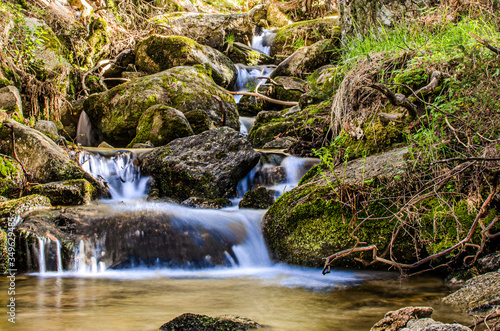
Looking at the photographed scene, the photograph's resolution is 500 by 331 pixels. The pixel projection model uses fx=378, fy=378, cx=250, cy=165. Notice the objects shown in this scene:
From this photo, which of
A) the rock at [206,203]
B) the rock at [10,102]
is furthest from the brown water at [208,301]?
the rock at [10,102]

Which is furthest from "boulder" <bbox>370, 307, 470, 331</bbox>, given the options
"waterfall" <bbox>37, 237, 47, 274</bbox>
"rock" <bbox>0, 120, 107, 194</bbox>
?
"rock" <bbox>0, 120, 107, 194</bbox>

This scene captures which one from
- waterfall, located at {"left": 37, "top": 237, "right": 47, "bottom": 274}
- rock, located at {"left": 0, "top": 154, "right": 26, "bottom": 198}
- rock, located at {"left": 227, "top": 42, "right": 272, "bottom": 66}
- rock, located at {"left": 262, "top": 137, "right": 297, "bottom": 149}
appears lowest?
waterfall, located at {"left": 37, "top": 237, "right": 47, "bottom": 274}

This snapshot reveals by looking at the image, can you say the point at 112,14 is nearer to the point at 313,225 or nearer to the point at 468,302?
the point at 313,225

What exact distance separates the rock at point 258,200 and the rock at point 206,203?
0.30 metres

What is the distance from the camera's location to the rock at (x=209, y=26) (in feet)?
49.8

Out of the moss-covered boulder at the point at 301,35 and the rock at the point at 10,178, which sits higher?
the moss-covered boulder at the point at 301,35

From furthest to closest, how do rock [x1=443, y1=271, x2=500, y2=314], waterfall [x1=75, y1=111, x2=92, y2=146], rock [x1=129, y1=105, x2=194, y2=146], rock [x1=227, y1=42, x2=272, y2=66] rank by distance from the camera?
1. rock [x1=227, y1=42, x2=272, y2=66]
2. waterfall [x1=75, y1=111, x2=92, y2=146]
3. rock [x1=129, y1=105, x2=194, y2=146]
4. rock [x1=443, y1=271, x2=500, y2=314]

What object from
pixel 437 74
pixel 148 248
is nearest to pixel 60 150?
pixel 148 248

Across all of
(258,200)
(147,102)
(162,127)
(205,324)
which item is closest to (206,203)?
(258,200)

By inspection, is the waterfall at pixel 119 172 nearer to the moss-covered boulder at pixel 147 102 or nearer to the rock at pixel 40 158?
the rock at pixel 40 158

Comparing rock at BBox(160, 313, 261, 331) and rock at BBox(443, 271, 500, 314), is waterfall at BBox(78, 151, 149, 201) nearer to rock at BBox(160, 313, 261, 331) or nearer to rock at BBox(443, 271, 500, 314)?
rock at BBox(160, 313, 261, 331)

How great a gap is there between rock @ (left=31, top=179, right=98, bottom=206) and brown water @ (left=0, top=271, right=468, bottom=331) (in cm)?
173

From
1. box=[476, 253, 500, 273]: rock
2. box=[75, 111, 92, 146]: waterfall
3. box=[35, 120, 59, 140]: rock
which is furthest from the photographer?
box=[75, 111, 92, 146]: waterfall

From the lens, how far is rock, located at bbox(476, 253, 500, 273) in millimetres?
2922
